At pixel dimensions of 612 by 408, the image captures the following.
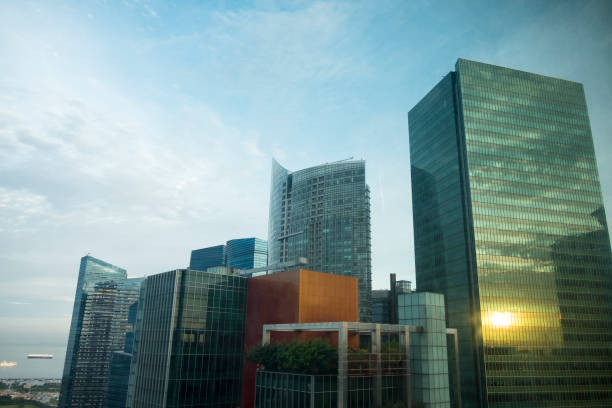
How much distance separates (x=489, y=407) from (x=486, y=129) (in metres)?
92.8

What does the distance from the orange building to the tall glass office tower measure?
74.9 m

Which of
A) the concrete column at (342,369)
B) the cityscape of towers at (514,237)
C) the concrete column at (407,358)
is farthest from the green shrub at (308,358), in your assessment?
the cityscape of towers at (514,237)

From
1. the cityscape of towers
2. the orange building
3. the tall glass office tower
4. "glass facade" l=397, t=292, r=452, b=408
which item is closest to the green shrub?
the orange building

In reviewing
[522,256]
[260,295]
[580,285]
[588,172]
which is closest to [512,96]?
[588,172]

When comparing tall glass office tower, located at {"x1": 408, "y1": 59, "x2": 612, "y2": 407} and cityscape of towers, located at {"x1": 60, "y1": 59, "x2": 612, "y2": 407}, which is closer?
cityscape of towers, located at {"x1": 60, "y1": 59, "x2": 612, "y2": 407}

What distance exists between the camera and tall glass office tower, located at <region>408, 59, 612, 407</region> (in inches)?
5443

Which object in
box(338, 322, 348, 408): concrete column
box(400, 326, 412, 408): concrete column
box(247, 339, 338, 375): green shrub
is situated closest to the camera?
box(338, 322, 348, 408): concrete column

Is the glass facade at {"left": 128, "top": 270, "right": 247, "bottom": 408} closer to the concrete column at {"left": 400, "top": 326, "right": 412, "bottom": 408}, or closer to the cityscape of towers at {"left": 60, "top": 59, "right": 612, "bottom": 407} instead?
the cityscape of towers at {"left": 60, "top": 59, "right": 612, "bottom": 407}

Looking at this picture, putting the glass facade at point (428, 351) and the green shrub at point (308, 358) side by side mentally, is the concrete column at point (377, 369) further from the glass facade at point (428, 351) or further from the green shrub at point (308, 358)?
the glass facade at point (428, 351)

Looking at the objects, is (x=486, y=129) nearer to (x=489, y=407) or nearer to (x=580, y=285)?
(x=580, y=285)

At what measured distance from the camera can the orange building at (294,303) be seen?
77.9 meters

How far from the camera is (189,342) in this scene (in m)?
84.1

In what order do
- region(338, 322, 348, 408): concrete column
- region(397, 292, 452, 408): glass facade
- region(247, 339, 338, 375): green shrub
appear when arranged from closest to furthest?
region(338, 322, 348, 408): concrete column
region(247, 339, 338, 375): green shrub
region(397, 292, 452, 408): glass facade

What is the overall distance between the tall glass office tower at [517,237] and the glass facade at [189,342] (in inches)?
3384
